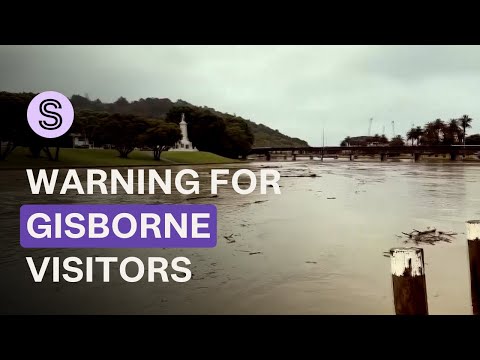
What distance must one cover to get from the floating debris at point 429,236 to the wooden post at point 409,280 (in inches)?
218

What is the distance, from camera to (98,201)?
16344 millimetres

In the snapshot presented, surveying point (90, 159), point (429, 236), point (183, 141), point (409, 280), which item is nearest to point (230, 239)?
point (429, 236)

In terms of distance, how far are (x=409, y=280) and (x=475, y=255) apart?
5.05ft

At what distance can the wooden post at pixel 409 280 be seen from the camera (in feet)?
11.2

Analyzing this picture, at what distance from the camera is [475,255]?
4.42 meters

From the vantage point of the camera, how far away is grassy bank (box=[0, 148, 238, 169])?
40875mm

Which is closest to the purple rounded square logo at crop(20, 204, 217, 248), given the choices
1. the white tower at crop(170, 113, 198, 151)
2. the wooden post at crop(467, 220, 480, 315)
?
the wooden post at crop(467, 220, 480, 315)

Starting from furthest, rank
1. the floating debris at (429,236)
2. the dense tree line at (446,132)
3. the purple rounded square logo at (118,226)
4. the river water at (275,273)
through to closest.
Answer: the dense tree line at (446,132) < the purple rounded square logo at (118,226) < the floating debris at (429,236) < the river water at (275,273)

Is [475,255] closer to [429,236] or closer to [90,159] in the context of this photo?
[429,236]

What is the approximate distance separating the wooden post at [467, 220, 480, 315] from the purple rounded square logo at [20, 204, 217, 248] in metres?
5.50

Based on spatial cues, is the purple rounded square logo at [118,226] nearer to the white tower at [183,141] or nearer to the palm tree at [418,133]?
the white tower at [183,141]

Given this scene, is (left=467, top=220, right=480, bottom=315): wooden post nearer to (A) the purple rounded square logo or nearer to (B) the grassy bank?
(A) the purple rounded square logo

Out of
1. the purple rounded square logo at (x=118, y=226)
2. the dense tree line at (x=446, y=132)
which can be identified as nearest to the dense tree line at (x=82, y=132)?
the purple rounded square logo at (x=118, y=226)

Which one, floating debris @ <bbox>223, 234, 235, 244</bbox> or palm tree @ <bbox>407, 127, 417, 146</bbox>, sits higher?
palm tree @ <bbox>407, 127, 417, 146</bbox>
